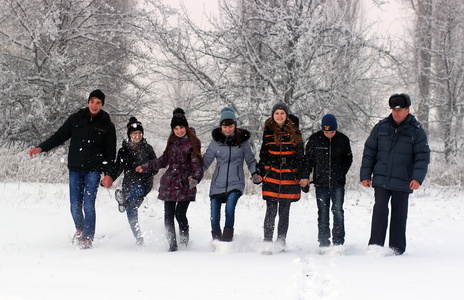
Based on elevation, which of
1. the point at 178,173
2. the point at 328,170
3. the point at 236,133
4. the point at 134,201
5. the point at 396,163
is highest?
the point at 236,133

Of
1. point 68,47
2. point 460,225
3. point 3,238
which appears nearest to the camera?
point 3,238

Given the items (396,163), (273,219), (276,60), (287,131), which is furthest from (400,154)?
(276,60)

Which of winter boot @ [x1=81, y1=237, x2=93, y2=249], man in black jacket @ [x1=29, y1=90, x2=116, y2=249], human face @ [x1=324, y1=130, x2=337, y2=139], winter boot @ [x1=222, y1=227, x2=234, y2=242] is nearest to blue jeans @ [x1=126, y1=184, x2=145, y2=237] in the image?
man in black jacket @ [x1=29, y1=90, x2=116, y2=249]

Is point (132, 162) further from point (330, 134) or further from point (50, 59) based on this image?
point (50, 59)

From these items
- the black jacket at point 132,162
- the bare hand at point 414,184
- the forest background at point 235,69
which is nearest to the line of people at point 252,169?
the black jacket at point 132,162

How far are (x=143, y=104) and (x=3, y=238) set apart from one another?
9.76 meters

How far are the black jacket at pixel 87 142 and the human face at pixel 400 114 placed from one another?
10.8 feet

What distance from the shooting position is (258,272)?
3.80m

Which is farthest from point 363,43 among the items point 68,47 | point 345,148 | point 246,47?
point 68,47

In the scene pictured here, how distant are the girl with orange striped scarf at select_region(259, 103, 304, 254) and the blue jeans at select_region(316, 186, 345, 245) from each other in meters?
0.32

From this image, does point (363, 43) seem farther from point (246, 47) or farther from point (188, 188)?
point (188, 188)

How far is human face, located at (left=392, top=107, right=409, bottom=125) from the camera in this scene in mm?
4727

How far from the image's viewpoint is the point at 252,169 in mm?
5039

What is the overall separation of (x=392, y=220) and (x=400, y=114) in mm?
1214
